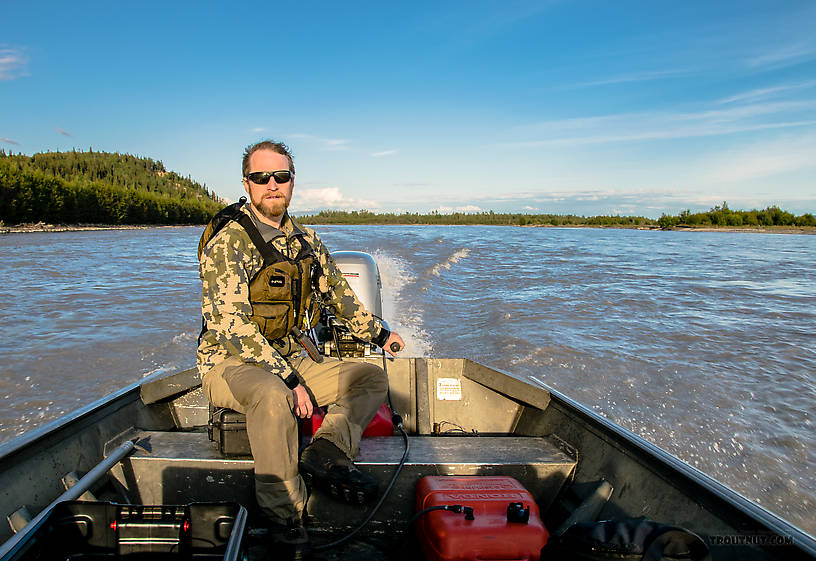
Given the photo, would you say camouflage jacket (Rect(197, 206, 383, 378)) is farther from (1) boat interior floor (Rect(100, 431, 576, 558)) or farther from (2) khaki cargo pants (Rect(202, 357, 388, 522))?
(1) boat interior floor (Rect(100, 431, 576, 558))

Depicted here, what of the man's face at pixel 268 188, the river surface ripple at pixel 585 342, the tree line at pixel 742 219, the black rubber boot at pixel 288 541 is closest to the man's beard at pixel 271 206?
the man's face at pixel 268 188

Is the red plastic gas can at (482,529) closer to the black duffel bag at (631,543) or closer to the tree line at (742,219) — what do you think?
the black duffel bag at (631,543)

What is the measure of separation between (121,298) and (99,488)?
10.1 m

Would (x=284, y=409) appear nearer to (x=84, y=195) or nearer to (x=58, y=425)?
(x=58, y=425)

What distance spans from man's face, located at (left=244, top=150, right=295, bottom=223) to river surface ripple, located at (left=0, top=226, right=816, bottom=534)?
4.14 metres

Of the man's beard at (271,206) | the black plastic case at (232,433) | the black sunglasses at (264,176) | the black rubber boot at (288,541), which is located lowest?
the black rubber boot at (288,541)

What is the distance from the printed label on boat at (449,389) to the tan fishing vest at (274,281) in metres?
1.21

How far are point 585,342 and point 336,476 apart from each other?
6.65m

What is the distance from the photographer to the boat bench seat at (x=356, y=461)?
2.18 m

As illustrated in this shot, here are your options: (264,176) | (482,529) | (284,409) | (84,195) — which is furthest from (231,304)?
(84,195)

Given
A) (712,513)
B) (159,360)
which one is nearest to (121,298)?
(159,360)

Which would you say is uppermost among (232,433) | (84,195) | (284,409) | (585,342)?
(84,195)

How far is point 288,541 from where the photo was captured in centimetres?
189

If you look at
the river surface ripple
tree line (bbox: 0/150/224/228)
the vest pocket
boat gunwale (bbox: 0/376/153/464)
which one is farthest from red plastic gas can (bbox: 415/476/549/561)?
tree line (bbox: 0/150/224/228)
